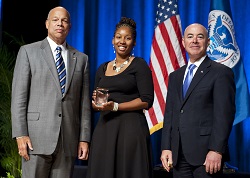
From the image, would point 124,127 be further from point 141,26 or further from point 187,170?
point 141,26

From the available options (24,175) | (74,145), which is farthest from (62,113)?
(24,175)

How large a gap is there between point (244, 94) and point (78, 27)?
260 centimetres

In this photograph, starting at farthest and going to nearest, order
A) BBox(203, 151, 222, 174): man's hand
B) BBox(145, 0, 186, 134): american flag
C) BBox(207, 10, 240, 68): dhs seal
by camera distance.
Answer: BBox(145, 0, 186, 134): american flag, BBox(207, 10, 240, 68): dhs seal, BBox(203, 151, 222, 174): man's hand

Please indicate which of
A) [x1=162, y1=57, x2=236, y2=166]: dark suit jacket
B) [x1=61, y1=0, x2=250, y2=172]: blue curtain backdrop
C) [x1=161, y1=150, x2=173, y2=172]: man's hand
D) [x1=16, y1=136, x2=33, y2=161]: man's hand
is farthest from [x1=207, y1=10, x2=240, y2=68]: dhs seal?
[x1=16, y1=136, x2=33, y2=161]: man's hand

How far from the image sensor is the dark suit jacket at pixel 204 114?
2.60m

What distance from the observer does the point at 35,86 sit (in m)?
2.84

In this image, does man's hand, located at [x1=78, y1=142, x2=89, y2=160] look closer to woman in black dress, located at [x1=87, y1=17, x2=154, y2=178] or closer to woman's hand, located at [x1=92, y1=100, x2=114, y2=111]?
woman in black dress, located at [x1=87, y1=17, x2=154, y2=178]

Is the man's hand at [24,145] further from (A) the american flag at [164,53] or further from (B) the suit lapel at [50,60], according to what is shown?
(A) the american flag at [164,53]

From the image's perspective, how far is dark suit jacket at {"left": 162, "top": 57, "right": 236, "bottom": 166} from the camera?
2.60 meters

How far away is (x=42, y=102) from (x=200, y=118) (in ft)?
3.36

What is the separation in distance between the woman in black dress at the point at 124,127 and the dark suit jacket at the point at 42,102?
194mm

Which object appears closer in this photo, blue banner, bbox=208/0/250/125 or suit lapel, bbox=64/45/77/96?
suit lapel, bbox=64/45/77/96

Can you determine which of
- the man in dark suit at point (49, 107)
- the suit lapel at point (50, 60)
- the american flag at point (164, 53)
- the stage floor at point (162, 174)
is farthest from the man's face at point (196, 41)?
the american flag at point (164, 53)

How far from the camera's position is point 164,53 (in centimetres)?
530
